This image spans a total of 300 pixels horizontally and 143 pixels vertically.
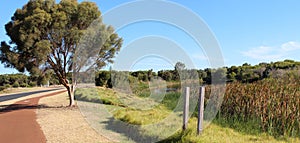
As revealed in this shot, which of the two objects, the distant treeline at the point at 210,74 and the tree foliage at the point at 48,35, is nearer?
the tree foliage at the point at 48,35

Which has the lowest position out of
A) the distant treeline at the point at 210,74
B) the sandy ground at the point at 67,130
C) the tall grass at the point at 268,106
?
the sandy ground at the point at 67,130

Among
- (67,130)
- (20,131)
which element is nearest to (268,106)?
(67,130)

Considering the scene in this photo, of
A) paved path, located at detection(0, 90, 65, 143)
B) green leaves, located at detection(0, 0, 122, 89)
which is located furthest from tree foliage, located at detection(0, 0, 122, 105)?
paved path, located at detection(0, 90, 65, 143)

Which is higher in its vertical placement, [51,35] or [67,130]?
[51,35]

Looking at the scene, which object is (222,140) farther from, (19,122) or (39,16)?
(39,16)

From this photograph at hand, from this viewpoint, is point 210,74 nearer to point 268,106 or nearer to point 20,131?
point 268,106

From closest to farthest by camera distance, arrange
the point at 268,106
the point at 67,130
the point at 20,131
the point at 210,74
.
A: the point at 20,131 → the point at 67,130 → the point at 268,106 → the point at 210,74

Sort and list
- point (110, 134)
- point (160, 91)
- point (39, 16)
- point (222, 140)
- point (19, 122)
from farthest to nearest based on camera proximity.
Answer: point (160, 91), point (39, 16), point (19, 122), point (110, 134), point (222, 140)

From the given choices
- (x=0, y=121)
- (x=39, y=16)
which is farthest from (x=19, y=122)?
(x=39, y=16)

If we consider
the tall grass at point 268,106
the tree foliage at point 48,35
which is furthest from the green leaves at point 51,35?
the tall grass at point 268,106

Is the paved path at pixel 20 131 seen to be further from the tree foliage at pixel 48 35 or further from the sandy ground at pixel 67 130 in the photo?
the tree foliage at pixel 48 35

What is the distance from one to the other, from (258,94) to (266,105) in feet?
2.42

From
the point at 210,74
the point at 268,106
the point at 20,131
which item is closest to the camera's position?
the point at 20,131

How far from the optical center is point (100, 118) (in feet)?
27.9
